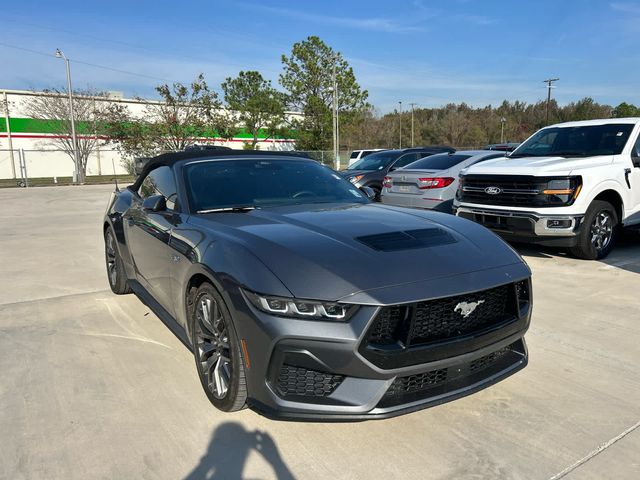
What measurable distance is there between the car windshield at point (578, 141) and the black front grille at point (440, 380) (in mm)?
5356

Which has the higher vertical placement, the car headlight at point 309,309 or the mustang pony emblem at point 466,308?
the car headlight at point 309,309

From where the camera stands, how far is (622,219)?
6.71 metres

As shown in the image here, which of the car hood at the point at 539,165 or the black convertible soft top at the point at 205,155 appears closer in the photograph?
the black convertible soft top at the point at 205,155

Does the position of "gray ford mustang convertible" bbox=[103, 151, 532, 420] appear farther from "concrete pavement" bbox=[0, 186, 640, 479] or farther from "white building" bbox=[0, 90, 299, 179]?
"white building" bbox=[0, 90, 299, 179]

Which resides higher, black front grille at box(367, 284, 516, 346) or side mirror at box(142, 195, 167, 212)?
side mirror at box(142, 195, 167, 212)

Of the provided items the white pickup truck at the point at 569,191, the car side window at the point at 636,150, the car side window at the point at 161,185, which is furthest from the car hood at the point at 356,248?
the car side window at the point at 636,150

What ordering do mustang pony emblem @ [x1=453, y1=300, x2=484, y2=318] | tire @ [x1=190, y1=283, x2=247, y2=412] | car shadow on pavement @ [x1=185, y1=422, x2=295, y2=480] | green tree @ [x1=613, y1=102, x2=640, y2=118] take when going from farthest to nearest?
green tree @ [x1=613, y1=102, x2=640, y2=118], tire @ [x1=190, y1=283, x2=247, y2=412], mustang pony emblem @ [x1=453, y1=300, x2=484, y2=318], car shadow on pavement @ [x1=185, y1=422, x2=295, y2=480]

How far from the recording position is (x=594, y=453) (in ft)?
7.95

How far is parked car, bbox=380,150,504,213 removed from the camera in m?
8.98

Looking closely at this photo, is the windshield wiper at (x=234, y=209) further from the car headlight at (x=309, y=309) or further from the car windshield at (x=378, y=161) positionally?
the car windshield at (x=378, y=161)

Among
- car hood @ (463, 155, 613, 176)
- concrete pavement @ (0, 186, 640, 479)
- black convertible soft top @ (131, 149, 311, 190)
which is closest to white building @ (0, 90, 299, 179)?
car hood @ (463, 155, 613, 176)

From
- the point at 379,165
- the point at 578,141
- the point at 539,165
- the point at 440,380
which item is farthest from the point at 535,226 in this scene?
the point at 379,165

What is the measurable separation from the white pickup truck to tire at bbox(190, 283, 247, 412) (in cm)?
482

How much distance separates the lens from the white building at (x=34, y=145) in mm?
39469
